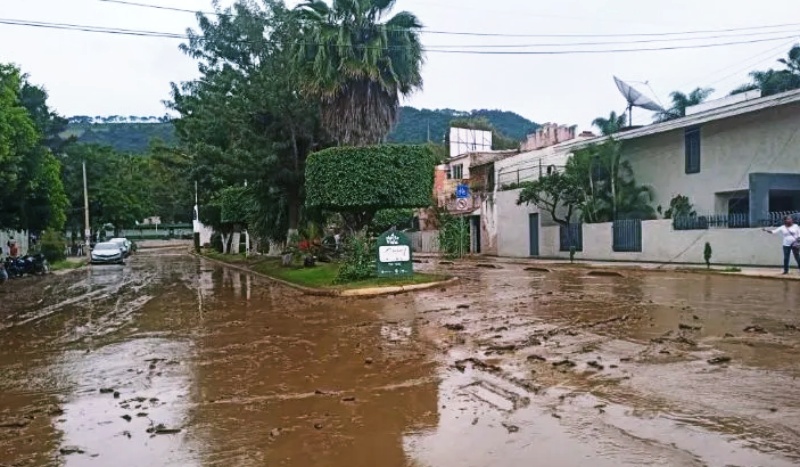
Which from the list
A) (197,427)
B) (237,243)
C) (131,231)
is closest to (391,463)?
(197,427)

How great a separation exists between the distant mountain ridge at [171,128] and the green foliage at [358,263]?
5190cm

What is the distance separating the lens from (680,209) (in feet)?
88.3

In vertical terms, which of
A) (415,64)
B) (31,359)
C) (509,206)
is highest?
(415,64)

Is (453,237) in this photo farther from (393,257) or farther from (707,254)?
(393,257)

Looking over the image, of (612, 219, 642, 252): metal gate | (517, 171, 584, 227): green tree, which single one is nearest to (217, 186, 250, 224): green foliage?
(517, 171, 584, 227): green tree

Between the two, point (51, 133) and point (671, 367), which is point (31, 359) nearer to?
point (671, 367)

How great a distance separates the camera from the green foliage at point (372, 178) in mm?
20625

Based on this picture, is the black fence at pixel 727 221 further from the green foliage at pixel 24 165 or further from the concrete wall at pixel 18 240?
the concrete wall at pixel 18 240

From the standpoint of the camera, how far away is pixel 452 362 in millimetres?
8531

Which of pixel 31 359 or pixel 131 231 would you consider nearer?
pixel 31 359

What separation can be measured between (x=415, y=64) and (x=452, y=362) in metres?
16.9

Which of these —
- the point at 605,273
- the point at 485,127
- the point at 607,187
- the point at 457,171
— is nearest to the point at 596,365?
the point at 605,273

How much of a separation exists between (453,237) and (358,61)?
1866 cm

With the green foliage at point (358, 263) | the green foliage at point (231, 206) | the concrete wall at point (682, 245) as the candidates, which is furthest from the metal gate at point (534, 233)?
the green foliage at point (358, 263)
